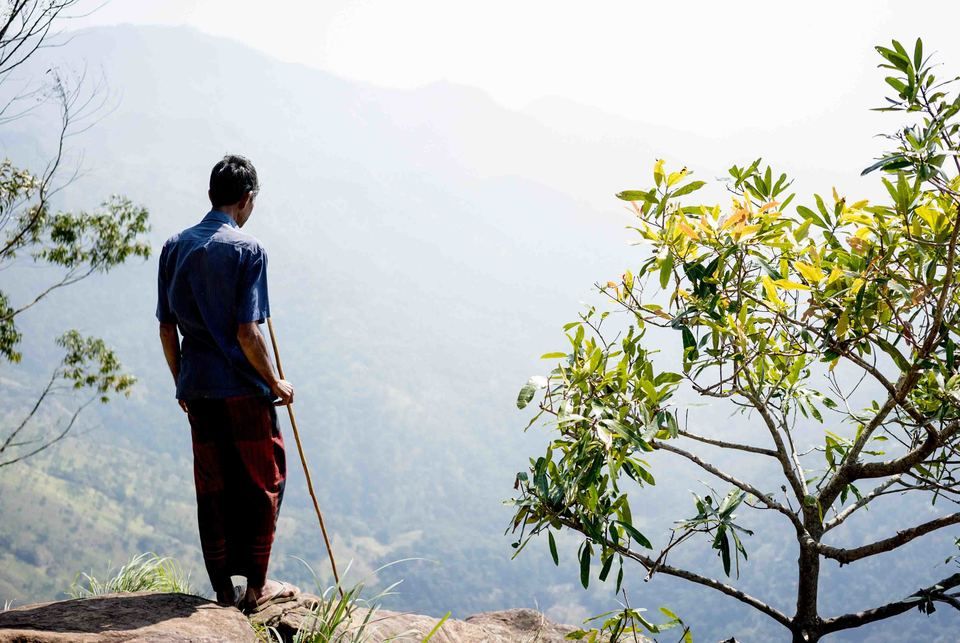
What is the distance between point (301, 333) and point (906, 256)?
438 ft

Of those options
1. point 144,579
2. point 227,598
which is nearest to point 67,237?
point 144,579

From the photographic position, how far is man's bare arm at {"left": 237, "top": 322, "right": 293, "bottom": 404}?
102 inches

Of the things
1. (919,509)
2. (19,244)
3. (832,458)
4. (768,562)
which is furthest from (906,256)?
(768,562)

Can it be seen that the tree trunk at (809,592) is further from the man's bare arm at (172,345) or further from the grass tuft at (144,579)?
the grass tuft at (144,579)

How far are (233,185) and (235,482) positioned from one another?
97 cm

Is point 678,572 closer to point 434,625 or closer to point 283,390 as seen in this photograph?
point 434,625

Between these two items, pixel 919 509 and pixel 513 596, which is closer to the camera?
pixel 919 509

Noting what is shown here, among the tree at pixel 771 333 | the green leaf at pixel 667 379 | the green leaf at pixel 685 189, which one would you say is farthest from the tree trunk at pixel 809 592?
the green leaf at pixel 685 189

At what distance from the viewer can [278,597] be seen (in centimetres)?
284

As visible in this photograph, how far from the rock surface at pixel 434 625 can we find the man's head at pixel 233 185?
51.7 inches

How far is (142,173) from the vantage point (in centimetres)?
16738

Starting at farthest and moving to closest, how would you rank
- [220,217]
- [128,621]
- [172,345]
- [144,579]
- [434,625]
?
[144,579] → [434,625] → [172,345] → [220,217] → [128,621]

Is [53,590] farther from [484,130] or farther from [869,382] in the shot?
[484,130]

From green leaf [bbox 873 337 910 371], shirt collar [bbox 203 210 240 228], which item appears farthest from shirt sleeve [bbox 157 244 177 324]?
green leaf [bbox 873 337 910 371]
